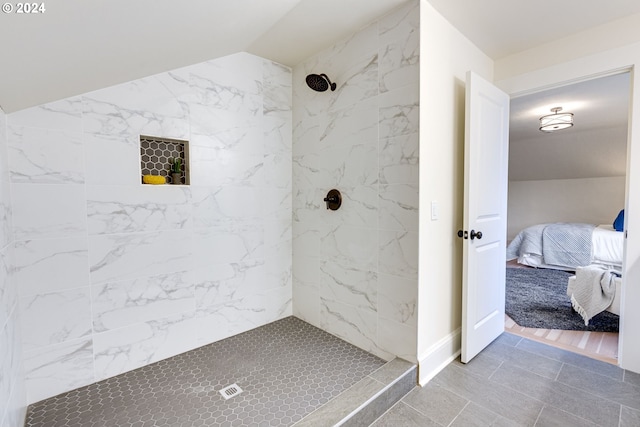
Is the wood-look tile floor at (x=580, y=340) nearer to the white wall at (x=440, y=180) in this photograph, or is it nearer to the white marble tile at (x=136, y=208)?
the white wall at (x=440, y=180)

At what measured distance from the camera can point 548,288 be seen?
150 inches

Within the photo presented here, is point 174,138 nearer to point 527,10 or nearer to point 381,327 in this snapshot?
point 381,327

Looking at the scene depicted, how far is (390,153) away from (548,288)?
3358mm

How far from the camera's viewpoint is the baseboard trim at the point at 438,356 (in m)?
1.89

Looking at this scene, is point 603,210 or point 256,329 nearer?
point 256,329

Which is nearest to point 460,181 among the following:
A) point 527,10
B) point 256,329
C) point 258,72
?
point 527,10

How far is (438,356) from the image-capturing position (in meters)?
2.03

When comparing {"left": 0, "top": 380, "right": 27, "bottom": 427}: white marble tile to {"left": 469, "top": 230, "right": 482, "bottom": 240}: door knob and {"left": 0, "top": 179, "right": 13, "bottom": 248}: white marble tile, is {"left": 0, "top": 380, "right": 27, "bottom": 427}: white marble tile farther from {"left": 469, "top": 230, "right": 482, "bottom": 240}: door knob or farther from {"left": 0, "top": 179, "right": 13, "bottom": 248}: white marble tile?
{"left": 469, "top": 230, "right": 482, "bottom": 240}: door knob

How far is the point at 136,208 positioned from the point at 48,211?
411 mm

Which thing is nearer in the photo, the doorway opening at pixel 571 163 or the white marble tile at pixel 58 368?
the white marble tile at pixel 58 368

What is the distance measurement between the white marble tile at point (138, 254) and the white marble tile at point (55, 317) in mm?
131

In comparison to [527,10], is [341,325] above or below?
below

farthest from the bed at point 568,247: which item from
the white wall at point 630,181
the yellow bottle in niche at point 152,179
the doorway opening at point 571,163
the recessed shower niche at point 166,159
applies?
the yellow bottle in niche at point 152,179

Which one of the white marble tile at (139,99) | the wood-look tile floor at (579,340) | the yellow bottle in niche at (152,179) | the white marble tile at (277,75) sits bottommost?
the wood-look tile floor at (579,340)
